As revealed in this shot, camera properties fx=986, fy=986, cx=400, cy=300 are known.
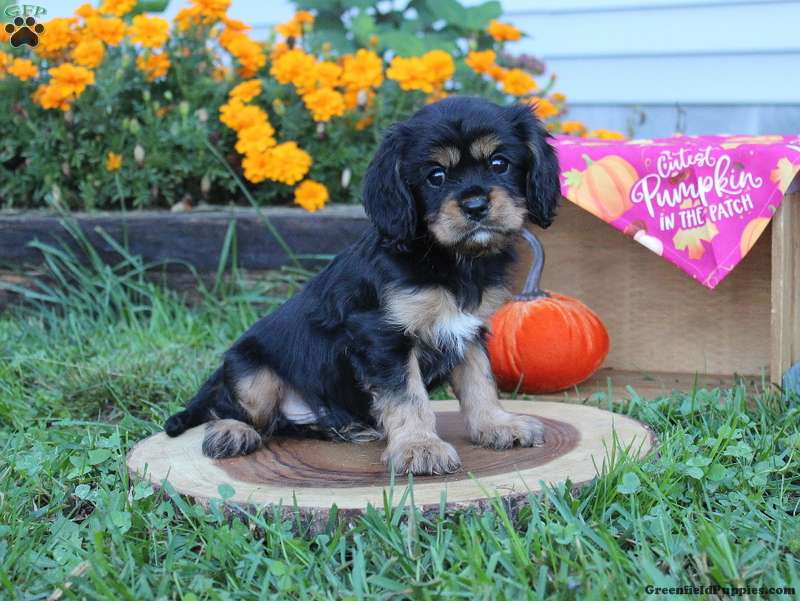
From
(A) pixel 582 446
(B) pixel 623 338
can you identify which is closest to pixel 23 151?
(B) pixel 623 338

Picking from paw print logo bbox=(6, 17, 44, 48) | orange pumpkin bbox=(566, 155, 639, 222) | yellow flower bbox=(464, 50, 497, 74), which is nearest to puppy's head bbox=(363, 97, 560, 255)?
orange pumpkin bbox=(566, 155, 639, 222)

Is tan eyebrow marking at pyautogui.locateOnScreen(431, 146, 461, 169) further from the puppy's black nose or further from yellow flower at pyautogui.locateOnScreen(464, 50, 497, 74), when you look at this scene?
yellow flower at pyautogui.locateOnScreen(464, 50, 497, 74)

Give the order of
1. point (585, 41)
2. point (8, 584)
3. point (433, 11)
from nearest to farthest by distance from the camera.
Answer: point (8, 584) < point (433, 11) < point (585, 41)

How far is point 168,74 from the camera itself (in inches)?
240

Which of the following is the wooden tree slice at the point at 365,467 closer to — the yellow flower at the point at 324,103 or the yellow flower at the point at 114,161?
the yellow flower at the point at 324,103

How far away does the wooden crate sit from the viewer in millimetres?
4605

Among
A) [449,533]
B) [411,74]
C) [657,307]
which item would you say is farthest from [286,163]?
[449,533]

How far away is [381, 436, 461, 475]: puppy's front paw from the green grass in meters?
0.26

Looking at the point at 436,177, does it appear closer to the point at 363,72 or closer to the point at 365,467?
the point at 365,467

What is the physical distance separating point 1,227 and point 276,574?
12.5 feet

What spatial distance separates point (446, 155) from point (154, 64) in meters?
3.30

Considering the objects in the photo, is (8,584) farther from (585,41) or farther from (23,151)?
(585,41)

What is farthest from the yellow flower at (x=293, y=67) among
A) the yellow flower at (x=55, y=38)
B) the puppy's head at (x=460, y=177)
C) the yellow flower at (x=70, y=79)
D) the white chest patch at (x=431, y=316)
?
the white chest patch at (x=431, y=316)

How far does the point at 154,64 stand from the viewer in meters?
5.84
